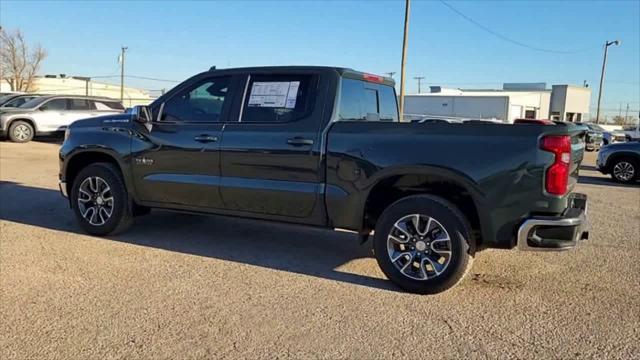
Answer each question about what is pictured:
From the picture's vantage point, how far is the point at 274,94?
17.9 ft

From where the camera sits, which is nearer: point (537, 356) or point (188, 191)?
point (537, 356)

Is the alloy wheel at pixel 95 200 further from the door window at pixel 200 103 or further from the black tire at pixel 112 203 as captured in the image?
the door window at pixel 200 103

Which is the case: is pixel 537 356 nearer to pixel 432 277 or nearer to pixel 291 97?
pixel 432 277

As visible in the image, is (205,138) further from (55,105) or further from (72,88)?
(72,88)

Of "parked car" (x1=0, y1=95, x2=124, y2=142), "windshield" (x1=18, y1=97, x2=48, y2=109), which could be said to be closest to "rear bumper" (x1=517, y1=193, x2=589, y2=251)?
"parked car" (x1=0, y1=95, x2=124, y2=142)

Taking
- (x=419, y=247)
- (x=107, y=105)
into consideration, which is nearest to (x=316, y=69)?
(x=419, y=247)

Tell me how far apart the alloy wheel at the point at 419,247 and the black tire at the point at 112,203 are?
3.21 metres

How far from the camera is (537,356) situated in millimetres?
3482

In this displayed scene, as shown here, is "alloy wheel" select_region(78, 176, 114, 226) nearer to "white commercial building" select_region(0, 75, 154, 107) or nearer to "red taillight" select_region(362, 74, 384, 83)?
"red taillight" select_region(362, 74, 384, 83)

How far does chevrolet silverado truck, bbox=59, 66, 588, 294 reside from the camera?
14.2 feet

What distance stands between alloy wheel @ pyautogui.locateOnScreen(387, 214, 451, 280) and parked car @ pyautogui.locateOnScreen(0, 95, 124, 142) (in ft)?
55.0

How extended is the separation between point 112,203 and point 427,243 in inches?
145

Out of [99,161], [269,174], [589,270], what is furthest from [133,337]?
[589,270]

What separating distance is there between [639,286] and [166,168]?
4783 millimetres
